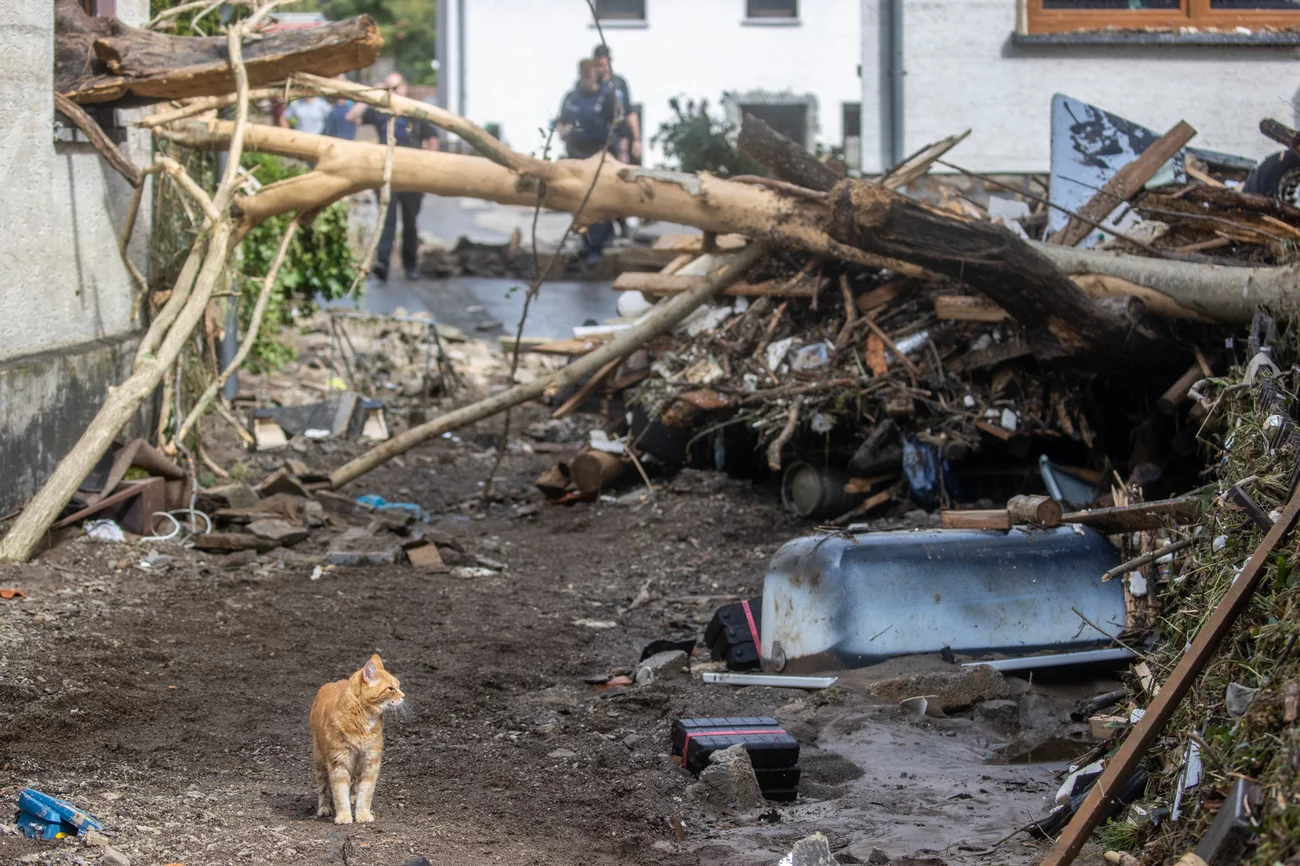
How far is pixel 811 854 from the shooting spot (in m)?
3.40

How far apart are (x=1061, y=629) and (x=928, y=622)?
0.67 metres

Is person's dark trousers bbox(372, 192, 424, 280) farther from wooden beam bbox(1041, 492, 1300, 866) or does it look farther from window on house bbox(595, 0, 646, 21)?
wooden beam bbox(1041, 492, 1300, 866)

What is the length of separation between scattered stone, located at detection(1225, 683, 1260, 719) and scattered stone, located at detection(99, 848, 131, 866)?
106 inches

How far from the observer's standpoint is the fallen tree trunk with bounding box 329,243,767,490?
8.59m

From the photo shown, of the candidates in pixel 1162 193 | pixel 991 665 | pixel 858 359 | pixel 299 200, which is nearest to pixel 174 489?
pixel 299 200

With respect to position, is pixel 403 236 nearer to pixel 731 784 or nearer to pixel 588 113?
pixel 588 113

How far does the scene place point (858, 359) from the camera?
845 cm

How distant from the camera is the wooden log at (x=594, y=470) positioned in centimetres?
945

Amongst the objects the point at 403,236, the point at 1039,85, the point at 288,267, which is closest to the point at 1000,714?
the point at 1039,85

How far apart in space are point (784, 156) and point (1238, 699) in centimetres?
575

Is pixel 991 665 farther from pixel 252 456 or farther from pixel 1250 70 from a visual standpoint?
pixel 1250 70

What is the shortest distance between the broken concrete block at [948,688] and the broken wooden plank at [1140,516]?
2.76 feet

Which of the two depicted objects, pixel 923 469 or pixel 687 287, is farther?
pixel 687 287

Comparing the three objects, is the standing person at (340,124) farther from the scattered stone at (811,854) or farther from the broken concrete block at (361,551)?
the scattered stone at (811,854)
